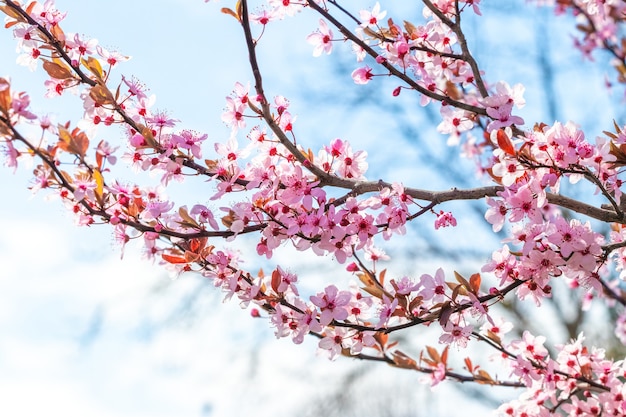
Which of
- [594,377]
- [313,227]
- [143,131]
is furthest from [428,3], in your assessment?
[594,377]

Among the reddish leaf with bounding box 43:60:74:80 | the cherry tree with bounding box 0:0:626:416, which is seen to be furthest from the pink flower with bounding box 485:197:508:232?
the reddish leaf with bounding box 43:60:74:80

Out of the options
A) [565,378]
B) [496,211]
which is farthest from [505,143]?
[565,378]

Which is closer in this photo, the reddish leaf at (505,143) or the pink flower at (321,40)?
the reddish leaf at (505,143)

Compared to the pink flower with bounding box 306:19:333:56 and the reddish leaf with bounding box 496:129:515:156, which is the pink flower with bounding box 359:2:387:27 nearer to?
the pink flower with bounding box 306:19:333:56

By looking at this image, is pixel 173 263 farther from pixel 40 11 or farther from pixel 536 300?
pixel 536 300

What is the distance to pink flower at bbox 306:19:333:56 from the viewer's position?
8.11 ft

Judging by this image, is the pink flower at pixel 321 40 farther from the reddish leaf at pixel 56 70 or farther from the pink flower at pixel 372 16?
the reddish leaf at pixel 56 70

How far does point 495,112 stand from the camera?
211 centimetres

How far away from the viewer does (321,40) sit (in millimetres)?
2500

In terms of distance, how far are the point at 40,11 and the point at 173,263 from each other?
0.97 meters

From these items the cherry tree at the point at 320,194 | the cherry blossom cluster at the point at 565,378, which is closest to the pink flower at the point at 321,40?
the cherry tree at the point at 320,194

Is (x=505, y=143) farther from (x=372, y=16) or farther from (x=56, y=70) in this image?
(x=56, y=70)

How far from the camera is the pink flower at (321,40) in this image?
2473 millimetres

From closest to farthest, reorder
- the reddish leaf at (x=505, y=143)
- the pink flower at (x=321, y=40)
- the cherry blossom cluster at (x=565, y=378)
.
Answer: the reddish leaf at (x=505, y=143), the pink flower at (x=321, y=40), the cherry blossom cluster at (x=565, y=378)
